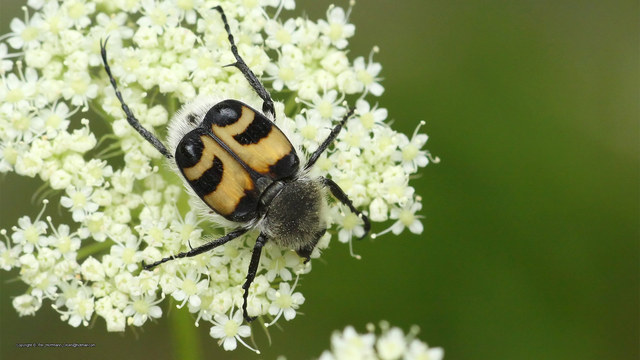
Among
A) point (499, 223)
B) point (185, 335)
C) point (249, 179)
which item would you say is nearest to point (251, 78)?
point (249, 179)

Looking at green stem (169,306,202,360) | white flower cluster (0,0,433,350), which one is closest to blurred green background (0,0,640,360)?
green stem (169,306,202,360)

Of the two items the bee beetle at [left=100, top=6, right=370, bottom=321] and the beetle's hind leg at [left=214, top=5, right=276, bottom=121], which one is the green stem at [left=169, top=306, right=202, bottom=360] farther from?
the beetle's hind leg at [left=214, top=5, right=276, bottom=121]

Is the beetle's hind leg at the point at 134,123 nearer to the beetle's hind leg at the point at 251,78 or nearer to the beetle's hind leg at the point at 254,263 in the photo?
the beetle's hind leg at the point at 251,78

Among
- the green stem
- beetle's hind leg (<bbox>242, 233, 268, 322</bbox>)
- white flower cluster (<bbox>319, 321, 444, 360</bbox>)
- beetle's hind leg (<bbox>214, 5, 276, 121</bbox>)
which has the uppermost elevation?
beetle's hind leg (<bbox>214, 5, 276, 121</bbox>)

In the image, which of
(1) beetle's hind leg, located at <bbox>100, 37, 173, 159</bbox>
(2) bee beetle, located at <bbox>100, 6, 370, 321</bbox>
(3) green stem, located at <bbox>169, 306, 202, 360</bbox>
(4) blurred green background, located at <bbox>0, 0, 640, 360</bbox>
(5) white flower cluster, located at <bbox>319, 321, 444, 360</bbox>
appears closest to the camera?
(5) white flower cluster, located at <bbox>319, 321, 444, 360</bbox>

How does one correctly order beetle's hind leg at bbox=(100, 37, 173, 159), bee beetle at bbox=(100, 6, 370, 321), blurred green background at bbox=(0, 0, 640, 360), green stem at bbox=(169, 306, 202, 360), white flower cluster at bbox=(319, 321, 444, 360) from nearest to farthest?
1. white flower cluster at bbox=(319, 321, 444, 360)
2. bee beetle at bbox=(100, 6, 370, 321)
3. beetle's hind leg at bbox=(100, 37, 173, 159)
4. green stem at bbox=(169, 306, 202, 360)
5. blurred green background at bbox=(0, 0, 640, 360)

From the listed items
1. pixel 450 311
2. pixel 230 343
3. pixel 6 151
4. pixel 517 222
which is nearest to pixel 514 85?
pixel 517 222
